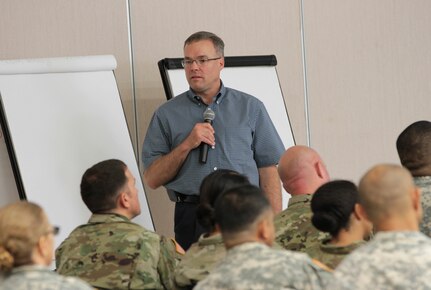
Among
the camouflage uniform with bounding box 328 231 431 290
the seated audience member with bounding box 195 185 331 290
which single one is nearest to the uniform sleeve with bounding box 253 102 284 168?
the seated audience member with bounding box 195 185 331 290

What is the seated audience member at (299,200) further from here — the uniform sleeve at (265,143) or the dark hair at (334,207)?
the uniform sleeve at (265,143)

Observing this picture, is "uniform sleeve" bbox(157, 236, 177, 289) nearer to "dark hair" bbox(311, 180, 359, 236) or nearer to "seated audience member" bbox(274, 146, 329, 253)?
"seated audience member" bbox(274, 146, 329, 253)

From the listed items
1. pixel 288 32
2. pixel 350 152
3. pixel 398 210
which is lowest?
pixel 350 152

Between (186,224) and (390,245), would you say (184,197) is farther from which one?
(390,245)

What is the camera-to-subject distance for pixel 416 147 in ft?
14.3

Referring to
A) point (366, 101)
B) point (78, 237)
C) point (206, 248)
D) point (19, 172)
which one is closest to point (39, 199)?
point (19, 172)

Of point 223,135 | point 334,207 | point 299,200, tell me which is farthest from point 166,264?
point 223,135

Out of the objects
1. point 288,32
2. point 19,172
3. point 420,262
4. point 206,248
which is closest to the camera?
point 420,262

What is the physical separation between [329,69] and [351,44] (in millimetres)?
259

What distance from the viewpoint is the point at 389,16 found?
7.45 meters

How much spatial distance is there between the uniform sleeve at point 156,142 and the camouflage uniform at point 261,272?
252cm

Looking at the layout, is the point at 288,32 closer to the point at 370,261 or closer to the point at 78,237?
the point at 78,237

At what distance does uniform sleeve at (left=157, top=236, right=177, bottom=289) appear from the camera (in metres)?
3.96

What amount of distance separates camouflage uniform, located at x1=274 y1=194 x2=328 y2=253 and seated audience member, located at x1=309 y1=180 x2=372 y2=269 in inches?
12.8
